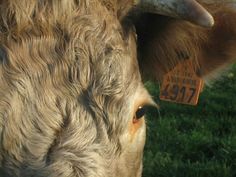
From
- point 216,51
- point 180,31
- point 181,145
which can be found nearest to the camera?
point 180,31

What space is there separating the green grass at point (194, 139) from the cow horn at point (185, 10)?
259 cm

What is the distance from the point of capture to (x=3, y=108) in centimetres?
251

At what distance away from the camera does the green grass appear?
548 cm

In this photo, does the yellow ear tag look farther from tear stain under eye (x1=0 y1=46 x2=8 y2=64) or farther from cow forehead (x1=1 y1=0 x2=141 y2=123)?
tear stain under eye (x1=0 y1=46 x2=8 y2=64)

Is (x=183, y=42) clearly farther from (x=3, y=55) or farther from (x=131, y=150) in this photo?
(x=3, y=55)

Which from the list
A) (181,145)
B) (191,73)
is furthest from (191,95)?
(181,145)

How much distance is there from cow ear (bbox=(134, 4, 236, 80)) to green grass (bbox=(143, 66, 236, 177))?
5.99ft

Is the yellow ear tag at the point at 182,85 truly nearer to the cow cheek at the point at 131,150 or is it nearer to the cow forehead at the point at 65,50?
the cow cheek at the point at 131,150

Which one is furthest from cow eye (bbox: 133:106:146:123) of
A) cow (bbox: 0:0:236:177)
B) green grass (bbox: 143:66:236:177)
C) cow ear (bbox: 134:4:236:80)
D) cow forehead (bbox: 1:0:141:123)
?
green grass (bbox: 143:66:236:177)

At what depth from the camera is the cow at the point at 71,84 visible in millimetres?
2562

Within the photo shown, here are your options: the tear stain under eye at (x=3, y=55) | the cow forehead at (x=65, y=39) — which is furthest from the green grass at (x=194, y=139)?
the tear stain under eye at (x=3, y=55)

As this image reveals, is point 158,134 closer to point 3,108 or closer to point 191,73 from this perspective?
point 191,73

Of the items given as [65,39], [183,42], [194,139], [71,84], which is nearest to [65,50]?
[65,39]

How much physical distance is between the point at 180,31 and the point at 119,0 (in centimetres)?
45
